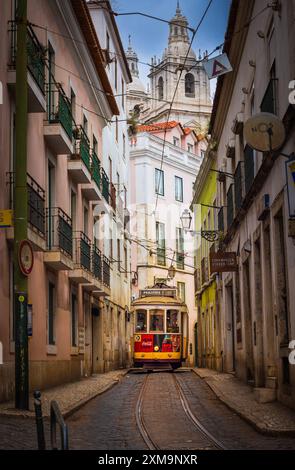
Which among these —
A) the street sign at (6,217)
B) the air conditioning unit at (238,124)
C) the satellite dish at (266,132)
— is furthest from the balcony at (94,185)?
the street sign at (6,217)

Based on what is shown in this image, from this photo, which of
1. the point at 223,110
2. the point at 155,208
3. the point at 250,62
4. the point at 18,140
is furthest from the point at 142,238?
the point at 18,140

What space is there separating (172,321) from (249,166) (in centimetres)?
1371

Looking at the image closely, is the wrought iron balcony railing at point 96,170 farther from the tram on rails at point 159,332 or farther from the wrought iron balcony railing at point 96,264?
the tram on rails at point 159,332

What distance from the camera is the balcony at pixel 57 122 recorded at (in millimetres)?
18250

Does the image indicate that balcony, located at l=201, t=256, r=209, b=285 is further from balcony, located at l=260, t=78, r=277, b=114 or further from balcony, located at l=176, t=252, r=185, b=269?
balcony, located at l=260, t=78, r=277, b=114

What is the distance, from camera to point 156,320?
1195 inches

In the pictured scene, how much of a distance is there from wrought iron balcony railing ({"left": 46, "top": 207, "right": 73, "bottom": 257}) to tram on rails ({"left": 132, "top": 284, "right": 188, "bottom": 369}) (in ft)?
34.7

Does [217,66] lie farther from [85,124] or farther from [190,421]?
[85,124]

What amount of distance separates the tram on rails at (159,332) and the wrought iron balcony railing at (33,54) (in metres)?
15.0

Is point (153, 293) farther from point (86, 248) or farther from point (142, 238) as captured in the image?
point (142, 238)

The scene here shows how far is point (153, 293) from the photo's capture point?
31.5 metres

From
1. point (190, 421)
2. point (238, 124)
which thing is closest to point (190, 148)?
point (238, 124)
